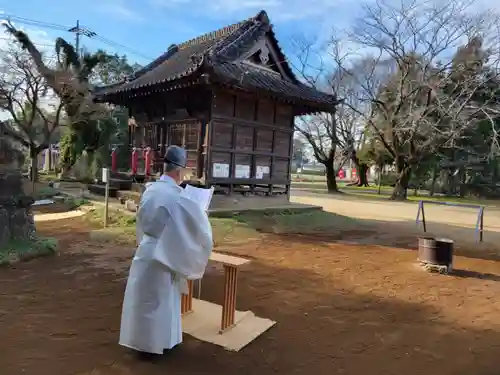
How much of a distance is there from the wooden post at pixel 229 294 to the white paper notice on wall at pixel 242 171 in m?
8.69

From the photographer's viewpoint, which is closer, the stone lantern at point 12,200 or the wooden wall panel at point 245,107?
the stone lantern at point 12,200

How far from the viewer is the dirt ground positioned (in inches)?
127

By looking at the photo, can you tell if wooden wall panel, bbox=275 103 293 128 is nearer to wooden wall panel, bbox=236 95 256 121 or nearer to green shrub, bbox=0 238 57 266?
wooden wall panel, bbox=236 95 256 121

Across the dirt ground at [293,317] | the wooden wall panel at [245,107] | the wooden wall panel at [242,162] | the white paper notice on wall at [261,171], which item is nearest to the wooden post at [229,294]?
the dirt ground at [293,317]

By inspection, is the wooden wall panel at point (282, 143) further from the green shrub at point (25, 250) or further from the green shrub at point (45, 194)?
the green shrub at point (25, 250)

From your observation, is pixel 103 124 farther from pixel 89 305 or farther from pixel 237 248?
pixel 89 305

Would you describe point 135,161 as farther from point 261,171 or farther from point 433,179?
point 433,179

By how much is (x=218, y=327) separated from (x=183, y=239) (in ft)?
4.11

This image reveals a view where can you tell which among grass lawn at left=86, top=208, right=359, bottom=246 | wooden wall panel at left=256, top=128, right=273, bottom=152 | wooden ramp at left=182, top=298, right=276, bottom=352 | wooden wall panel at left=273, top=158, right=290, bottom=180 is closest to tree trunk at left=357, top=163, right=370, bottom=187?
wooden wall panel at left=273, top=158, right=290, bottom=180

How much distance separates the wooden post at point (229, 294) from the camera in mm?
3725

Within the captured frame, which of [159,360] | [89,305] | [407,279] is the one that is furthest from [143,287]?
[407,279]

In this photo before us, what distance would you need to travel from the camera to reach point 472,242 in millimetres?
9805

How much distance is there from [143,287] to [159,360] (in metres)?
0.61

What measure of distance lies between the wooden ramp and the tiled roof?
7030 mm
